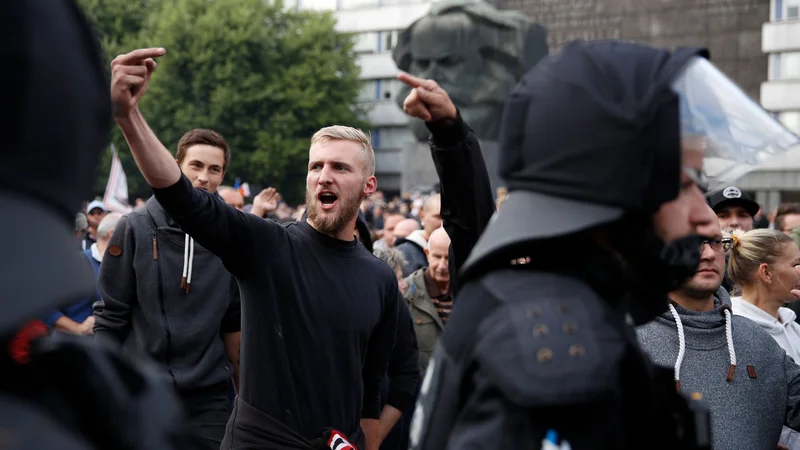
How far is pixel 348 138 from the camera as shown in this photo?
4.53m

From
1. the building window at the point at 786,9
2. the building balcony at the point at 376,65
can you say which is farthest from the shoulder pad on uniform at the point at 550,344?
the building balcony at the point at 376,65

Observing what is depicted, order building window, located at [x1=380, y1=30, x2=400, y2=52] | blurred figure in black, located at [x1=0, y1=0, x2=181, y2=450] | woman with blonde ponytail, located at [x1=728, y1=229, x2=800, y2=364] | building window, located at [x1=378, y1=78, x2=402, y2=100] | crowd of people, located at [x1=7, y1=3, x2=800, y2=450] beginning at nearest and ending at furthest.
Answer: blurred figure in black, located at [x1=0, y1=0, x2=181, y2=450] → crowd of people, located at [x1=7, y1=3, x2=800, y2=450] → woman with blonde ponytail, located at [x1=728, y1=229, x2=800, y2=364] → building window, located at [x1=380, y1=30, x2=400, y2=52] → building window, located at [x1=378, y1=78, x2=402, y2=100]

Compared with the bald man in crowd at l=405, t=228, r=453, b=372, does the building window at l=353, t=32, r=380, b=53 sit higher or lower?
higher

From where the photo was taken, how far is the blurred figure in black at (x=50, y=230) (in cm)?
111

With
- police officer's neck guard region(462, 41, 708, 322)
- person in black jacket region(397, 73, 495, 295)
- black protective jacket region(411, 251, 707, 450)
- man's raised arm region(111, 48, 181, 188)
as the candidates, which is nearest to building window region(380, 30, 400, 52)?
man's raised arm region(111, 48, 181, 188)

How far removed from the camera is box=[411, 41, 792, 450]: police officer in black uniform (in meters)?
1.67

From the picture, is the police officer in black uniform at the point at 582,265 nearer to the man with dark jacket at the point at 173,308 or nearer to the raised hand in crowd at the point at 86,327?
the man with dark jacket at the point at 173,308

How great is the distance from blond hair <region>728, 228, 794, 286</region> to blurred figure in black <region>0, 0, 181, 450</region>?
4732 mm

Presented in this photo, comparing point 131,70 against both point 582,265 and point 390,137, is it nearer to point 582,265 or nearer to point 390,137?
point 582,265

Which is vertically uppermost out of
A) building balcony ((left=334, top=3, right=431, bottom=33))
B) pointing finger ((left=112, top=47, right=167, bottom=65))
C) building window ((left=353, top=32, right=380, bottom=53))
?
building balcony ((left=334, top=3, right=431, bottom=33))

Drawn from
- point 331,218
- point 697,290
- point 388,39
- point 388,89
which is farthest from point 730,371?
point 388,89

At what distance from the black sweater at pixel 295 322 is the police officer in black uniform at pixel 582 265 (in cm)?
188

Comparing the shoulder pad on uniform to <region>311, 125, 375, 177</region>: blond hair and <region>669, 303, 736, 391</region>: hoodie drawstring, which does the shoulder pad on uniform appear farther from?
<region>311, 125, 375, 177</region>: blond hair

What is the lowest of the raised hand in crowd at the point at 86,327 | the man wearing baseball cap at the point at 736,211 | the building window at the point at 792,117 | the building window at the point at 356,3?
the raised hand in crowd at the point at 86,327
